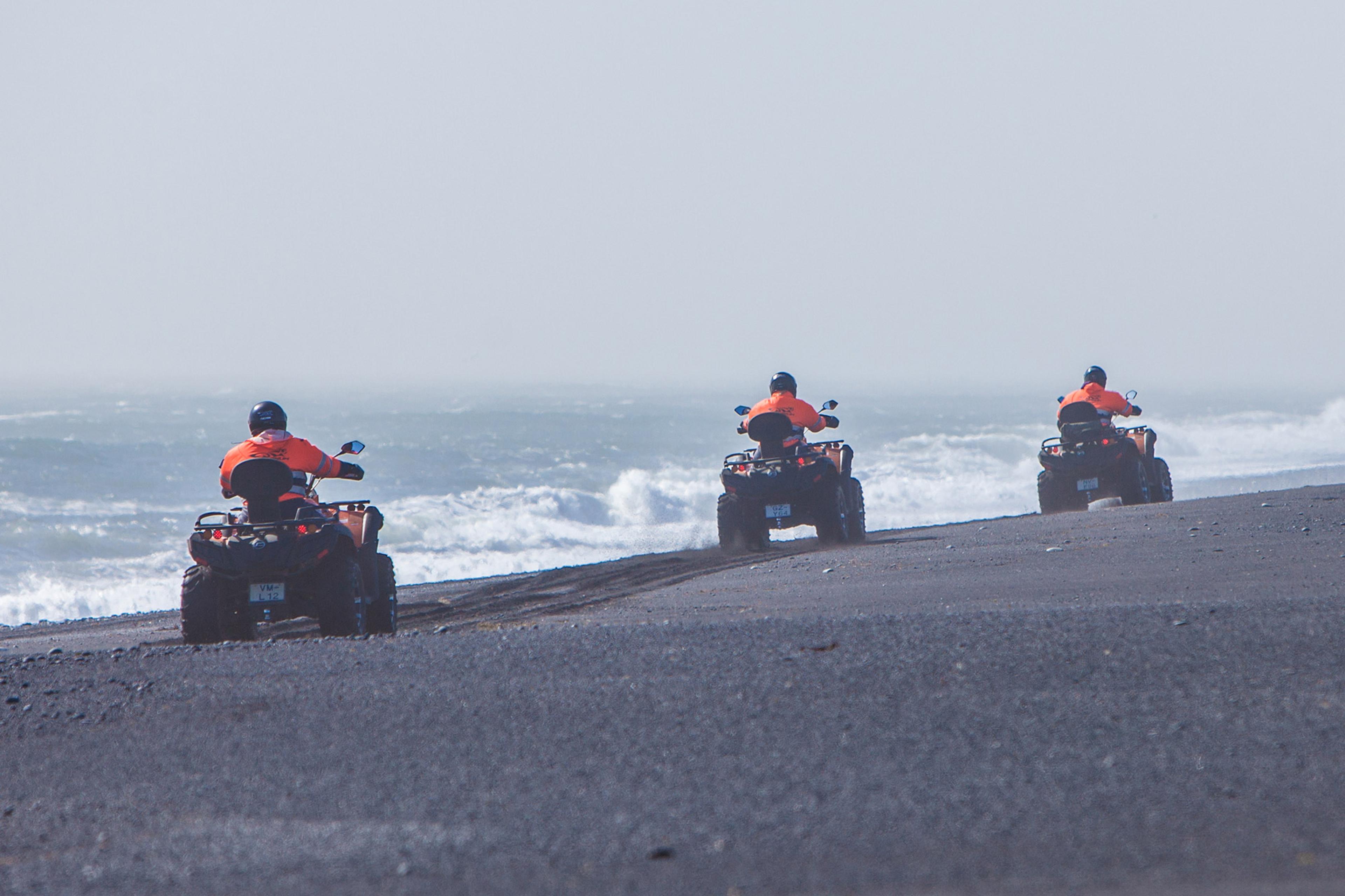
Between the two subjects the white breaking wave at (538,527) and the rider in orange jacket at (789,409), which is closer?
the rider in orange jacket at (789,409)

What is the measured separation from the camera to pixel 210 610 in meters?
8.75

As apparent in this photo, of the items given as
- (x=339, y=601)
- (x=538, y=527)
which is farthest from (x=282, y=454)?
(x=538, y=527)

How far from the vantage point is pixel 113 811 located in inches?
175

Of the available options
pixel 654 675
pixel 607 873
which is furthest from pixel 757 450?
pixel 607 873

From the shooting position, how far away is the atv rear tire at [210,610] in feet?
28.7

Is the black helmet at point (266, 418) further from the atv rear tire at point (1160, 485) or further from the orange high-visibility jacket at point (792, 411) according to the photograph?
the atv rear tire at point (1160, 485)

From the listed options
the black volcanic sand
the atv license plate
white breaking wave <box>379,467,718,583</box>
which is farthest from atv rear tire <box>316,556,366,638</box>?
white breaking wave <box>379,467,718,583</box>

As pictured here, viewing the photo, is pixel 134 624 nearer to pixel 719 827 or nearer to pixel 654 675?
pixel 654 675

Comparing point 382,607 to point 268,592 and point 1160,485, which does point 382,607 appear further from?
point 1160,485

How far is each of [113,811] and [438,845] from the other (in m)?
1.35

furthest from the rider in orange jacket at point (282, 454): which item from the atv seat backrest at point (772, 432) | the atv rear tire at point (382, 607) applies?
the atv seat backrest at point (772, 432)

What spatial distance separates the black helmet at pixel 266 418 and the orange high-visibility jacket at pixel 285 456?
5cm

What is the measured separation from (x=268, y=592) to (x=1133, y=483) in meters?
11.8

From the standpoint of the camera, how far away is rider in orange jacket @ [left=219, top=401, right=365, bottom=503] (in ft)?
28.7
